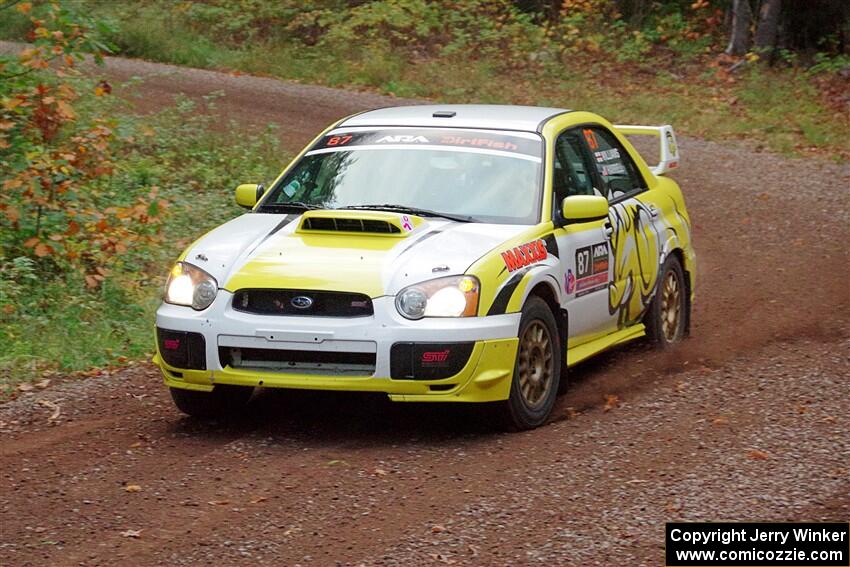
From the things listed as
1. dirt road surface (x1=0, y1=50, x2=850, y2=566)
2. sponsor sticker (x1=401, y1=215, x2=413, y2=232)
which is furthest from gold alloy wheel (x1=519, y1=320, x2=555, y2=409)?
sponsor sticker (x1=401, y1=215, x2=413, y2=232)

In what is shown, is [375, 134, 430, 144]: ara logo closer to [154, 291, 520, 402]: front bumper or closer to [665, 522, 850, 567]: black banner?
[154, 291, 520, 402]: front bumper

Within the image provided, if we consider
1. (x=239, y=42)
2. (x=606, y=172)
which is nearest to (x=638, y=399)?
(x=606, y=172)

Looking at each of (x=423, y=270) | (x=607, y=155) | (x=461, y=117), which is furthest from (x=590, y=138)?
(x=423, y=270)

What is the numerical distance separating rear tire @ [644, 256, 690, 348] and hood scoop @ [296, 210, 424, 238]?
2.46 m

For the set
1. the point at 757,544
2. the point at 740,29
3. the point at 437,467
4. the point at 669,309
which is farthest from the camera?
the point at 740,29

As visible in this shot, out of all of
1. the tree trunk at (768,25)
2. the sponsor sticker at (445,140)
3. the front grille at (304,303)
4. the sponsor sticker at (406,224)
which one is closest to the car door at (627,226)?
the sponsor sticker at (445,140)

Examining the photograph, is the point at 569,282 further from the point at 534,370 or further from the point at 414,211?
the point at 414,211

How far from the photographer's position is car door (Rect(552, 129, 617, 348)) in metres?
7.93

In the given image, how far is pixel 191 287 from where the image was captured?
7.21 m

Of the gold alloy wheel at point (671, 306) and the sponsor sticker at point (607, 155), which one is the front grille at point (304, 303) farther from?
the gold alloy wheel at point (671, 306)

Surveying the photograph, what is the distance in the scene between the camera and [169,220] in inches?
508

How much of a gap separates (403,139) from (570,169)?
1.04 meters

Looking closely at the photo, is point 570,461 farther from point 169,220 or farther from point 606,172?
point 169,220

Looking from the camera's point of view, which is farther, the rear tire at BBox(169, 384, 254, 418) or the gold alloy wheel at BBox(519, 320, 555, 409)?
the rear tire at BBox(169, 384, 254, 418)
